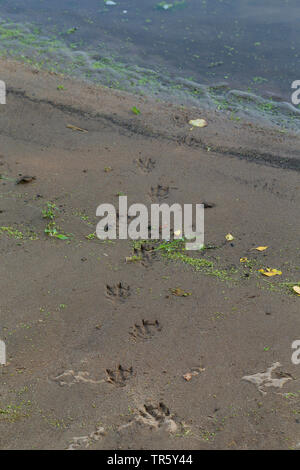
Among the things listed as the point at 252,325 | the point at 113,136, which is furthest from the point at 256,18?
the point at 252,325

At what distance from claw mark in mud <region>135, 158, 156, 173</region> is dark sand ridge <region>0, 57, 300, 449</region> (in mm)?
35

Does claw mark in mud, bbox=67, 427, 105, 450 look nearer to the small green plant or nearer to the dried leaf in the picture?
the dried leaf

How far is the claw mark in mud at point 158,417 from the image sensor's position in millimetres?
2936

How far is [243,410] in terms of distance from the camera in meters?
3.06

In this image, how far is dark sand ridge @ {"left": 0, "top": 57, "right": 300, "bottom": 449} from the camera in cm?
299

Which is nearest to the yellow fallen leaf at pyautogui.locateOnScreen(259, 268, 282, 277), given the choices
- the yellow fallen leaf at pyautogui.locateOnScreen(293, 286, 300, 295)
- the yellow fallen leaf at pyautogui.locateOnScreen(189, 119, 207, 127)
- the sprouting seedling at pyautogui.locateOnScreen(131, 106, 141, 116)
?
the yellow fallen leaf at pyautogui.locateOnScreen(293, 286, 300, 295)

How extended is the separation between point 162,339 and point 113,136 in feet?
10.8

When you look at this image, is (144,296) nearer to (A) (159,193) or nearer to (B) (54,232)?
(B) (54,232)

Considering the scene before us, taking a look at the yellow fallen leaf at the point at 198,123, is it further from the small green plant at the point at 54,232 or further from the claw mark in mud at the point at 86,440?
the claw mark in mud at the point at 86,440

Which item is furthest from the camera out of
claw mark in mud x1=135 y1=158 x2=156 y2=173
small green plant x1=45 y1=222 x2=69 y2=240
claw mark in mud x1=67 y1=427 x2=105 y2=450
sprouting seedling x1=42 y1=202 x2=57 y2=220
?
claw mark in mud x1=135 y1=158 x2=156 y2=173

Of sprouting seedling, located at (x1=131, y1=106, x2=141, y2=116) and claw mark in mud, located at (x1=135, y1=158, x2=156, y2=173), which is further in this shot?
sprouting seedling, located at (x1=131, y1=106, x2=141, y2=116)

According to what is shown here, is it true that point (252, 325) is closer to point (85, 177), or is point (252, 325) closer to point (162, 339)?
point (162, 339)

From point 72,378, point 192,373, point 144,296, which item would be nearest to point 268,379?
point 192,373

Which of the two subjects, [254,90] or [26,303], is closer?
[26,303]
